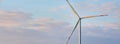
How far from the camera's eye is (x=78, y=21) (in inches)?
1340

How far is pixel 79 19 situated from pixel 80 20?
31 centimetres

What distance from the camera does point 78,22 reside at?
33656 millimetres

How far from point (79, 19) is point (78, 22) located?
3.73 feet

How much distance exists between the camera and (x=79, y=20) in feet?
108

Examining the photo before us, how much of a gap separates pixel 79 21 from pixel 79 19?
1.51ft

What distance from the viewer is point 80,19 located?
3234 centimetres

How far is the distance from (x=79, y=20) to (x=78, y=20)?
0.97m

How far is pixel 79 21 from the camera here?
108 ft

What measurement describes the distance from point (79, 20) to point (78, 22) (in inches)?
35.0

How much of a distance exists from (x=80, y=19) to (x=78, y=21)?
1713 millimetres

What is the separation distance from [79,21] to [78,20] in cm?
83

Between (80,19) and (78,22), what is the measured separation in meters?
1.38

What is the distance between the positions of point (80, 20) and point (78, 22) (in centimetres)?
135

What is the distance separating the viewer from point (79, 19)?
3259 cm
